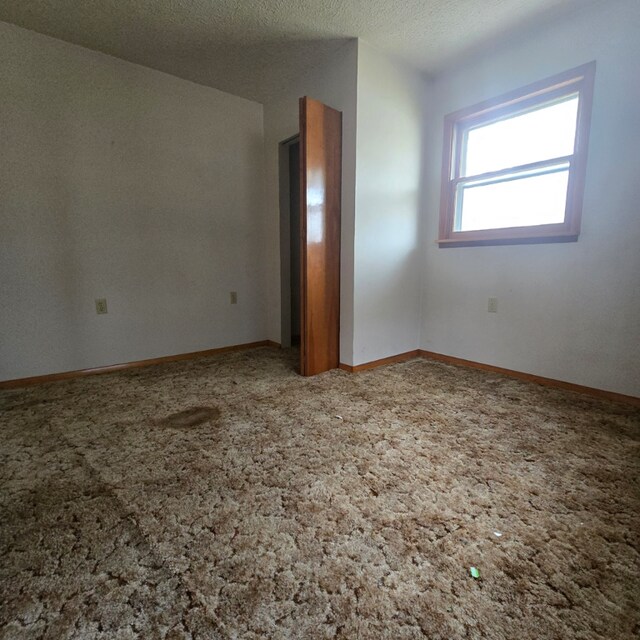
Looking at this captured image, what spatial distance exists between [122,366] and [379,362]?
2.09 meters

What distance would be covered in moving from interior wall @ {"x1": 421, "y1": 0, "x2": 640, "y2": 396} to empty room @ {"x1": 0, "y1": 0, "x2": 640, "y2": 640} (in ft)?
0.05

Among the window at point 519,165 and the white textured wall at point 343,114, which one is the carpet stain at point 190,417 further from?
the window at point 519,165

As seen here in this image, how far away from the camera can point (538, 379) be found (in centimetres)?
234

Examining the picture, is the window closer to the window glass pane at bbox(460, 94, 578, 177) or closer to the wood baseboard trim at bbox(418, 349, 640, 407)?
the window glass pane at bbox(460, 94, 578, 177)

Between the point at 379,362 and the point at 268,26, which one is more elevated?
the point at 268,26

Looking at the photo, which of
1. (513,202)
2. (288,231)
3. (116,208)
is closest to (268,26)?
(288,231)

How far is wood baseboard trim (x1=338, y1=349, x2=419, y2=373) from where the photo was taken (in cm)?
259

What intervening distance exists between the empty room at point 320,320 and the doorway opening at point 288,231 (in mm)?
34

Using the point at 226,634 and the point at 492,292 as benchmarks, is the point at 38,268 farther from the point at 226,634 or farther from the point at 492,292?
the point at 492,292

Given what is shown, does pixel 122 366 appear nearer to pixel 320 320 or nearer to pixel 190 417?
pixel 190 417

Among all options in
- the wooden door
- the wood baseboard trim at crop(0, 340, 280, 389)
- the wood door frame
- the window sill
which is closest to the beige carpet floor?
the wood baseboard trim at crop(0, 340, 280, 389)

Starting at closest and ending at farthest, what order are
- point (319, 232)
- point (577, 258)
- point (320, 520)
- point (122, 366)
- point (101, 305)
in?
point (320, 520) < point (577, 258) < point (319, 232) < point (101, 305) < point (122, 366)

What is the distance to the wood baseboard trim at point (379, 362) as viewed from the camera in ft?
8.50

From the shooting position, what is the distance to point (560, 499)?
117cm
